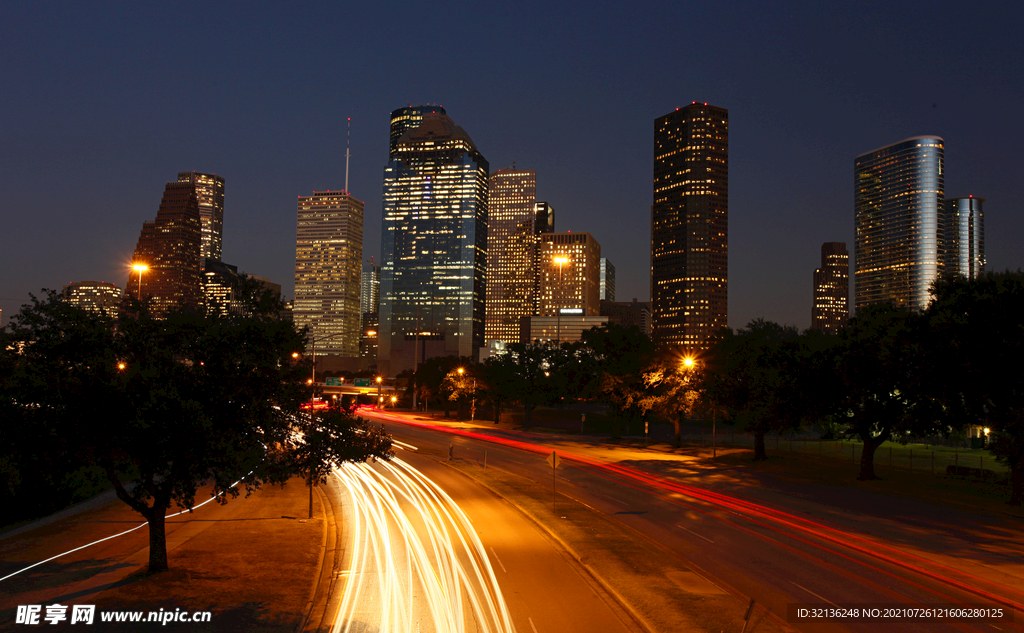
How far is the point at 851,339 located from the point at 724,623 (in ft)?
89.1

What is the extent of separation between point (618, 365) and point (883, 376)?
3153 cm

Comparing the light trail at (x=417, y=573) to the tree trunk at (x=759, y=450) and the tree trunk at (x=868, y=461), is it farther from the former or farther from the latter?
the tree trunk at (x=759, y=450)

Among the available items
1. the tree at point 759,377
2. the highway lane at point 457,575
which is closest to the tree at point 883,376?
the tree at point 759,377

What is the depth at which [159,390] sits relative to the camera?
13930mm

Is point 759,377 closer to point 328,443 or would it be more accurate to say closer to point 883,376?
point 883,376

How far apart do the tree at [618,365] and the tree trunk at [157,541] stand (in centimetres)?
4717

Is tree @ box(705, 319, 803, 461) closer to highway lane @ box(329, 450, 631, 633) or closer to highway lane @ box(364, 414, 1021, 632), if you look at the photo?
highway lane @ box(364, 414, 1021, 632)

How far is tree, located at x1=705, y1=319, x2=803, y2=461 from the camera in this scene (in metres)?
39.2

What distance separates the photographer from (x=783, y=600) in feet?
49.6

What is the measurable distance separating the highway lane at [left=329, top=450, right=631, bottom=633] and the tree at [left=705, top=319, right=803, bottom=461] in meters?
20.6

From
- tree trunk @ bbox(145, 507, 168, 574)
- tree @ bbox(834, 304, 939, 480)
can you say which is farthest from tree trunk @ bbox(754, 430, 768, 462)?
tree trunk @ bbox(145, 507, 168, 574)

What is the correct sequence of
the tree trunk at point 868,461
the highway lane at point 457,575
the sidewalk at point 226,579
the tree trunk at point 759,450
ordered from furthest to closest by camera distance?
1. the tree trunk at point 759,450
2. the tree trunk at point 868,461
3. the highway lane at point 457,575
4. the sidewalk at point 226,579

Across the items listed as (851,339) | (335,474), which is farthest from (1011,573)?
(335,474)

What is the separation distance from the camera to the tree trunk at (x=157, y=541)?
16.2 meters
